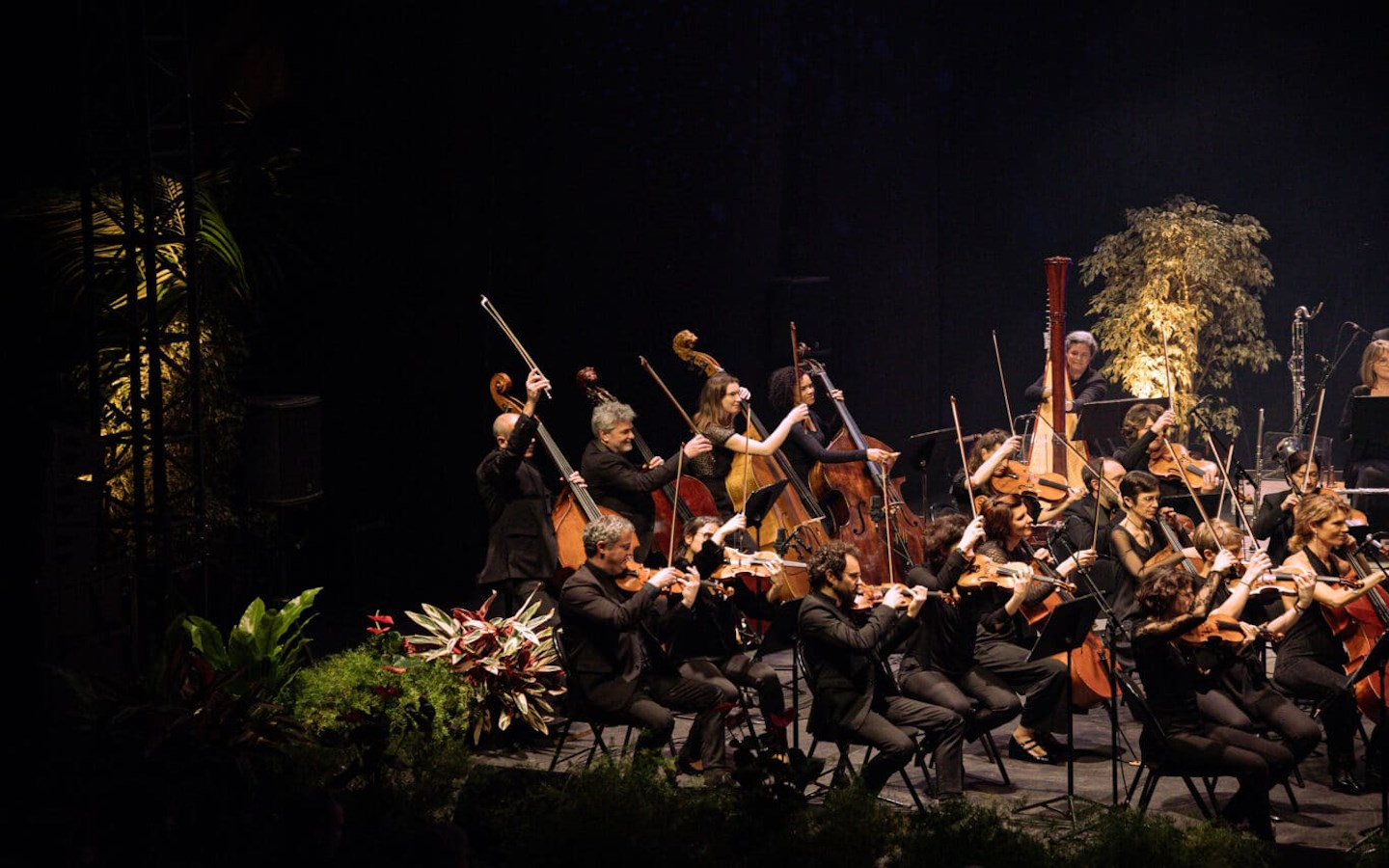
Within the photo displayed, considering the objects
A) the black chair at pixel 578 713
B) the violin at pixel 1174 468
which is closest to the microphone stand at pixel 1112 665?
the violin at pixel 1174 468

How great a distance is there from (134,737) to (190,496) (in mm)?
2693

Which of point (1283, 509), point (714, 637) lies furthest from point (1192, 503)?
point (714, 637)

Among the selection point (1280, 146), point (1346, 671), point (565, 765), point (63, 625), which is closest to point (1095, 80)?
point (1280, 146)

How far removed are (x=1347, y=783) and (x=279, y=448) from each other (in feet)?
16.6

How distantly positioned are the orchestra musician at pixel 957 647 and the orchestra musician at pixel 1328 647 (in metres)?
0.91

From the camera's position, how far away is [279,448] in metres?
7.25

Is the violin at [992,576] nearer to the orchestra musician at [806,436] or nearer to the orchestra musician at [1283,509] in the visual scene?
the orchestra musician at [1283,509]

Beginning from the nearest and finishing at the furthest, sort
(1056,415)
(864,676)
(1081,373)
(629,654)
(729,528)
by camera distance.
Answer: (864,676) → (629,654) → (729,528) → (1056,415) → (1081,373)

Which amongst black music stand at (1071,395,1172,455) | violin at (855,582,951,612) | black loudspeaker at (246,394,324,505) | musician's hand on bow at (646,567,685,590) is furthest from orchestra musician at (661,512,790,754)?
black music stand at (1071,395,1172,455)

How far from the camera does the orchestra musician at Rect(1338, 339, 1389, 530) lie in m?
8.52

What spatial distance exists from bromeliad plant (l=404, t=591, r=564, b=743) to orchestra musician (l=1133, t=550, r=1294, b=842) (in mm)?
2328

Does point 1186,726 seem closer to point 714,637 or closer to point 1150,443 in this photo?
point 714,637

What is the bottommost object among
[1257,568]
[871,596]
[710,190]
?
[871,596]

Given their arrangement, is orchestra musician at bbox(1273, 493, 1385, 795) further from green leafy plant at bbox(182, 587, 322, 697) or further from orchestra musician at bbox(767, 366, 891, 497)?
green leafy plant at bbox(182, 587, 322, 697)
